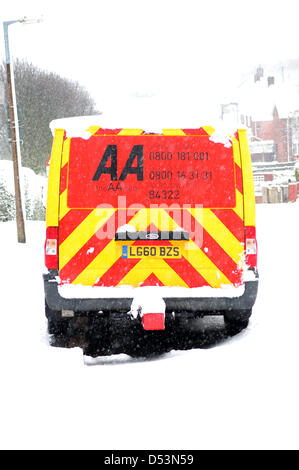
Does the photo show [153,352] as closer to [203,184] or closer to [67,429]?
[203,184]

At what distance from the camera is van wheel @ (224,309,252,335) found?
5.69m

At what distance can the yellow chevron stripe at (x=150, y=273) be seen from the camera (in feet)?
17.5

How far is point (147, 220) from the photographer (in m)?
5.24

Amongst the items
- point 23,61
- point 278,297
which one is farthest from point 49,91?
point 278,297

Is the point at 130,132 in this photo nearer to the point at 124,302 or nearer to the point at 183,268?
the point at 183,268

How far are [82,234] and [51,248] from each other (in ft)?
1.01

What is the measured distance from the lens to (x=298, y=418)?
142 inches

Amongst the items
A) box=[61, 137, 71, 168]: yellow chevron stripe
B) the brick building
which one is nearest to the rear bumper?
box=[61, 137, 71, 168]: yellow chevron stripe

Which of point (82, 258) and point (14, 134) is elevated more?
point (14, 134)

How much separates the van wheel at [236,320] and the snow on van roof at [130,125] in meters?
1.66

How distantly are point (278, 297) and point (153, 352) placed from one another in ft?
9.43

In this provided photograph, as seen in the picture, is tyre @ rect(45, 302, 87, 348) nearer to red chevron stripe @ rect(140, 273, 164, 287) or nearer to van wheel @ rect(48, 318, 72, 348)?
van wheel @ rect(48, 318, 72, 348)

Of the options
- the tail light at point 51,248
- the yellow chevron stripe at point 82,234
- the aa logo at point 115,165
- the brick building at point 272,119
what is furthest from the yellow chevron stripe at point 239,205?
the brick building at point 272,119

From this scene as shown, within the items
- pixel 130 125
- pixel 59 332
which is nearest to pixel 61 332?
pixel 59 332
